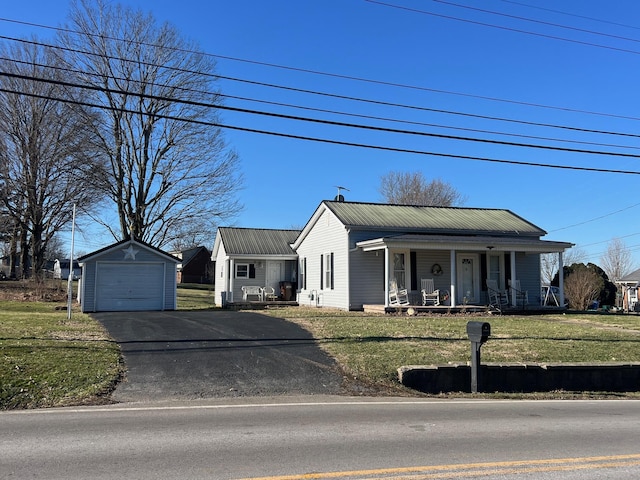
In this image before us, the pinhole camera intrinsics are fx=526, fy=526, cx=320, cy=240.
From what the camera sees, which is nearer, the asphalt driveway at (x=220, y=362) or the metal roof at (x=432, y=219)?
the asphalt driveway at (x=220, y=362)

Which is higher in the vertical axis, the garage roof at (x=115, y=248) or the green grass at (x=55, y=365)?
the garage roof at (x=115, y=248)

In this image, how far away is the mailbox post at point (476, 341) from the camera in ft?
34.6

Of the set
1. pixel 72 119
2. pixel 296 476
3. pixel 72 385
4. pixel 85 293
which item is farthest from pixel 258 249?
pixel 296 476

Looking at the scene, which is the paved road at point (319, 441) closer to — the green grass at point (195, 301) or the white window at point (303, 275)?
the white window at point (303, 275)

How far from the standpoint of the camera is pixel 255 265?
103ft

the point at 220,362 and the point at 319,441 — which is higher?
the point at 220,362

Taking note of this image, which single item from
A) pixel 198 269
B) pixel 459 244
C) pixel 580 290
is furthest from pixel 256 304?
pixel 198 269

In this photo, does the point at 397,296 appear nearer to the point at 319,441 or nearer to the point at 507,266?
the point at 507,266

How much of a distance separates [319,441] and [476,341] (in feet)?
17.4

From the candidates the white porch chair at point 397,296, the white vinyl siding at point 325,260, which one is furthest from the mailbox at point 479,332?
the white vinyl siding at point 325,260

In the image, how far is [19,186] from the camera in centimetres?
3422

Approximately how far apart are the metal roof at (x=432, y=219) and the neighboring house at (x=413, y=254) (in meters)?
0.05

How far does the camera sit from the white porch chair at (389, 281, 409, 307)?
22.2 meters

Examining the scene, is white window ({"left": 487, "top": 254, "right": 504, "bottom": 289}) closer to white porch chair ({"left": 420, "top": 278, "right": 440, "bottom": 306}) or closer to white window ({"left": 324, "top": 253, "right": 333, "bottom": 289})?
white porch chair ({"left": 420, "top": 278, "right": 440, "bottom": 306})
